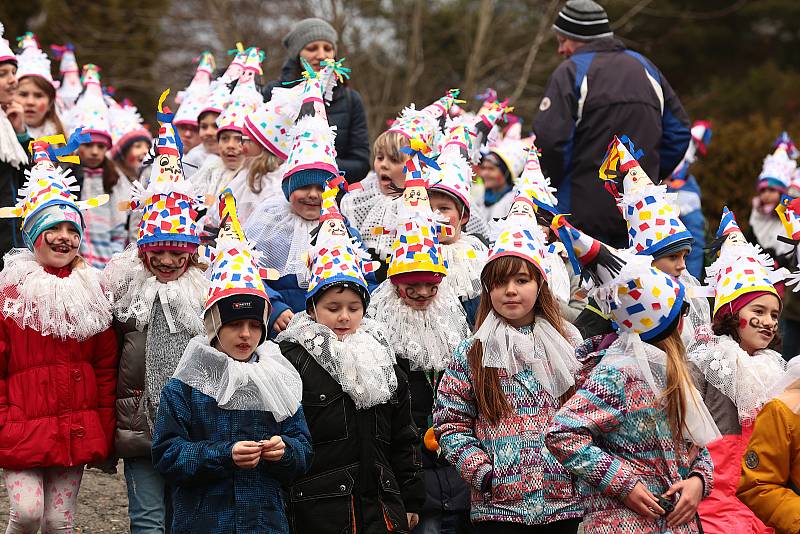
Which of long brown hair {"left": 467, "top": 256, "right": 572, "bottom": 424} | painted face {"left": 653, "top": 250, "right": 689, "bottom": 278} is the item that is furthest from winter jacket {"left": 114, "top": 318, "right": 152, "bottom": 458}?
painted face {"left": 653, "top": 250, "right": 689, "bottom": 278}

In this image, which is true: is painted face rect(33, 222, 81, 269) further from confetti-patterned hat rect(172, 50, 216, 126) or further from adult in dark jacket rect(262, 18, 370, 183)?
confetti-patterned hat rect(172, 50, 216, 126)

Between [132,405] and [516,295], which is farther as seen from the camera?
[132,405]

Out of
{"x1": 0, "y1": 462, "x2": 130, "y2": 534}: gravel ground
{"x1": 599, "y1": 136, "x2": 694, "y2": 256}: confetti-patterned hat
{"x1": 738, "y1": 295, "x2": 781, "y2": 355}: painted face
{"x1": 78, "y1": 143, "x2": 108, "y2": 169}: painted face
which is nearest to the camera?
{"x1": 599, "y1": 136, "x2": 694, "y2": 256}: confetti-patterned hat

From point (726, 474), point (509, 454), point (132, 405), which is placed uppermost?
point (132, 405)

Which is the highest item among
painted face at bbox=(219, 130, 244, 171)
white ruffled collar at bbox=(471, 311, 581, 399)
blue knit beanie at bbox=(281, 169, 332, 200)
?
painted face at bbox=(219, 130, 244, 171)

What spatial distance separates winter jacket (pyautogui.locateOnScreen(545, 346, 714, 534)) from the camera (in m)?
4.38

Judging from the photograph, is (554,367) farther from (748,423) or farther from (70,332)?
(70,332)

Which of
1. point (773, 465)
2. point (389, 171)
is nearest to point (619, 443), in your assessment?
point (773, 465)

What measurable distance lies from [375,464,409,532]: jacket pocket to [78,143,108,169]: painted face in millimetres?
5078

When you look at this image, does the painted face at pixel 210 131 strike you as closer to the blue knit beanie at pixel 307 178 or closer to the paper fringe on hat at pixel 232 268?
the blue knit beanie at pixel 307 178

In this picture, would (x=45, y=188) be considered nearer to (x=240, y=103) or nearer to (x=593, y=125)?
(x=240, y=103)

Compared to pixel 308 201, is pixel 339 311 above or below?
below

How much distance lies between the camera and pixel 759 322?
5828mm

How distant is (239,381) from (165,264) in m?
1.22
